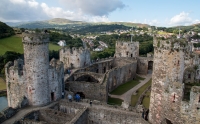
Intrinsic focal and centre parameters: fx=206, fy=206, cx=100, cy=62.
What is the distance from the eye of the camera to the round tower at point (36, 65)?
70.7ft

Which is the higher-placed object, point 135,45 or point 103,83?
point 135,45

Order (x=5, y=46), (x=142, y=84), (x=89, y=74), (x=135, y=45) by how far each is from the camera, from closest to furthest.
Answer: (x=89, y=74) < (x=142, y=84) < (x=135, y=45) < (x=5, y=46)

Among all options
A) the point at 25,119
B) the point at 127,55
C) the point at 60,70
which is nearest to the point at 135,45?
the point at 127,55

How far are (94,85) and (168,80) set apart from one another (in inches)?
500

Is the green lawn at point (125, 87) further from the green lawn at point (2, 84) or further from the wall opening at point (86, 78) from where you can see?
the green lawn at point (2, 84)

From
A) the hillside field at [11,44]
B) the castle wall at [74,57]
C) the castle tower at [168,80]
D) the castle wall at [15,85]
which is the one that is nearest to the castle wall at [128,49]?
the castle wall at [74,57]

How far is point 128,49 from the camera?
4625 centimetres

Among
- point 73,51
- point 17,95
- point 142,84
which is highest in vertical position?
point 73,51

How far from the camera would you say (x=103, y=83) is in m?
28.4

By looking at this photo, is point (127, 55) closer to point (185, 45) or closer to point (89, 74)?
point (89, 74)

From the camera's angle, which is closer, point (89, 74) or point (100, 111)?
point (100, 111)

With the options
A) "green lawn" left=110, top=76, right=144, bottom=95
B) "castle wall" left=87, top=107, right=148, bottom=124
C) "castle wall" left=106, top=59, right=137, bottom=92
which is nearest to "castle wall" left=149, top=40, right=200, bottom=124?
"castle wall" left=87, top=107, right=148, bottom=124

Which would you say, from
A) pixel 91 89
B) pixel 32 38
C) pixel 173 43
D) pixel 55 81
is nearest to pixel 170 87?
pixel 173 43

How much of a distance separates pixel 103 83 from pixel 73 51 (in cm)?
1024
